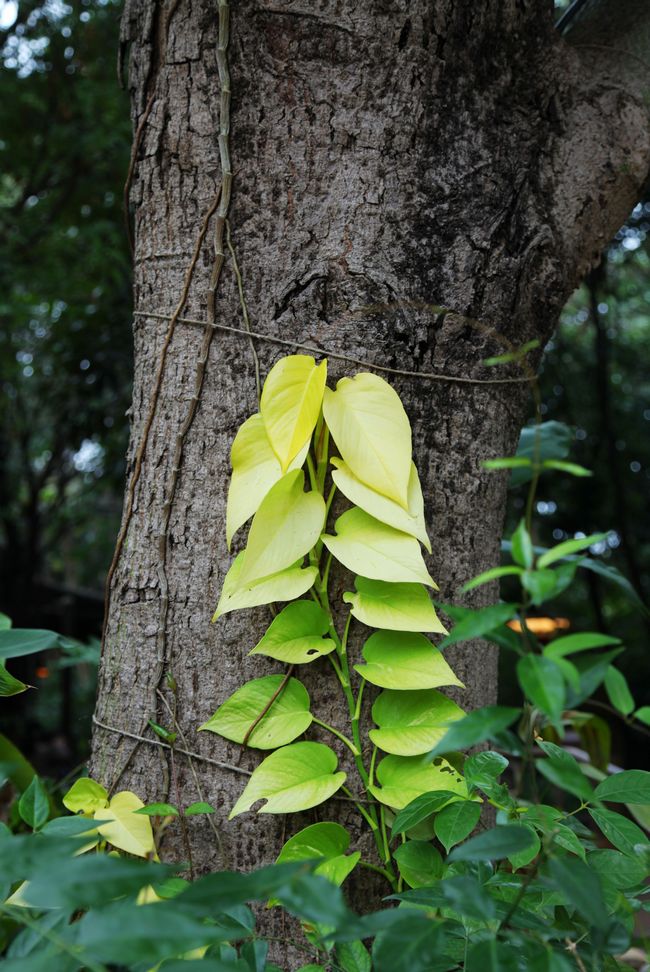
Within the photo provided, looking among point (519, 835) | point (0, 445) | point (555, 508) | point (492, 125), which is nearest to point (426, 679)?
point (519, 835)

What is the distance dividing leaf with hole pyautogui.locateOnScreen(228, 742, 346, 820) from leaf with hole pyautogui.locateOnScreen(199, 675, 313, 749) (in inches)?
0.9

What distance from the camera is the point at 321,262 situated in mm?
939

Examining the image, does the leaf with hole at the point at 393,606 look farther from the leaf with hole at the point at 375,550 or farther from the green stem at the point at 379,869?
the green stem at the point at 379,869

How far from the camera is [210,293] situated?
3.15 feet

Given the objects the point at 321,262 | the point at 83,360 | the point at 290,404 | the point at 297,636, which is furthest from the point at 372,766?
the point at 83,360

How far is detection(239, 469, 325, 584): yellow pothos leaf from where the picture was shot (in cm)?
85

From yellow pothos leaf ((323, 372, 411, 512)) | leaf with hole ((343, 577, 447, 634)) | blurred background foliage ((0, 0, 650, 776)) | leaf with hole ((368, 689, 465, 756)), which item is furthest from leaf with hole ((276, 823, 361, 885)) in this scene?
blurred background foliage ((0, 0, 650, 776))

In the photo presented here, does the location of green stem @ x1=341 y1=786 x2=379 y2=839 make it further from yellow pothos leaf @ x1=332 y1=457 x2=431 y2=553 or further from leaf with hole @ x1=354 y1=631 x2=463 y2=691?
yellow pothos leaf @ x1=332 y1=457 x2=431 y2=553

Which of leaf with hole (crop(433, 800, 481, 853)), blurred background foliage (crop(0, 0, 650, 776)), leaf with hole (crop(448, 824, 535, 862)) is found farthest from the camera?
blurred background foliage (crop(0, 0, 650, 776))

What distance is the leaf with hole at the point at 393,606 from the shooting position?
0.85m

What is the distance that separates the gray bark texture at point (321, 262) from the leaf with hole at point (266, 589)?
71 mm

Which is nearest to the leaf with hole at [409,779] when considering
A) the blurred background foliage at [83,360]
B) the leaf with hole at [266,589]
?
the leaf with hole at [266,589]

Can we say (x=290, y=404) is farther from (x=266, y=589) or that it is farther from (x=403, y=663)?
(x=403, y=663)

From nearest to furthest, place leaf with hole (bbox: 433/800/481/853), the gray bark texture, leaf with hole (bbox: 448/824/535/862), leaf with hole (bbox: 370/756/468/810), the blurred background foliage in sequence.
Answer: leaf with hole (bbox: 448/824/535/862) < leaf with hole (bbox: 433/800/481/853) < leaf with hole (bbox: 370/756/468/810) < the gray bark texture < the blurred background foliage
